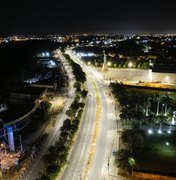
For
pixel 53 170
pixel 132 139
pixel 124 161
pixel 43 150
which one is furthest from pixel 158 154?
pixel 43 150

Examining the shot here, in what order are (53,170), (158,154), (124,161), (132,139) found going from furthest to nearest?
(132,139) < (158,154) < (124,161) < (53,170)

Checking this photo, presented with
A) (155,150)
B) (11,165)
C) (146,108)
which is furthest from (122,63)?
(11,165)

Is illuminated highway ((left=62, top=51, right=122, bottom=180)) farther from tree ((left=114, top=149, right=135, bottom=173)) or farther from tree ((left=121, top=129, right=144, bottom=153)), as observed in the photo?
tree ((left=121, top=129, right=144, bottom=153))

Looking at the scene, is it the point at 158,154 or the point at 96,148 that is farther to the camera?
the point at 96,148

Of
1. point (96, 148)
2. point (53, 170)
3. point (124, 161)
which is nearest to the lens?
point (53, 170)

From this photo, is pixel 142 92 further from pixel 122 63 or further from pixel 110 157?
pixel 122 63

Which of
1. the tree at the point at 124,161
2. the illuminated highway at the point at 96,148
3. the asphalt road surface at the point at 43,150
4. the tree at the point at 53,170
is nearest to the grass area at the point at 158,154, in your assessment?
the tree at the point at 124,161

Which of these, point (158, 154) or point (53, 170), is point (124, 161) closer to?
point (158, 154)

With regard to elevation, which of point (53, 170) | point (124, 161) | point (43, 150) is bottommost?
point (43, 150)
